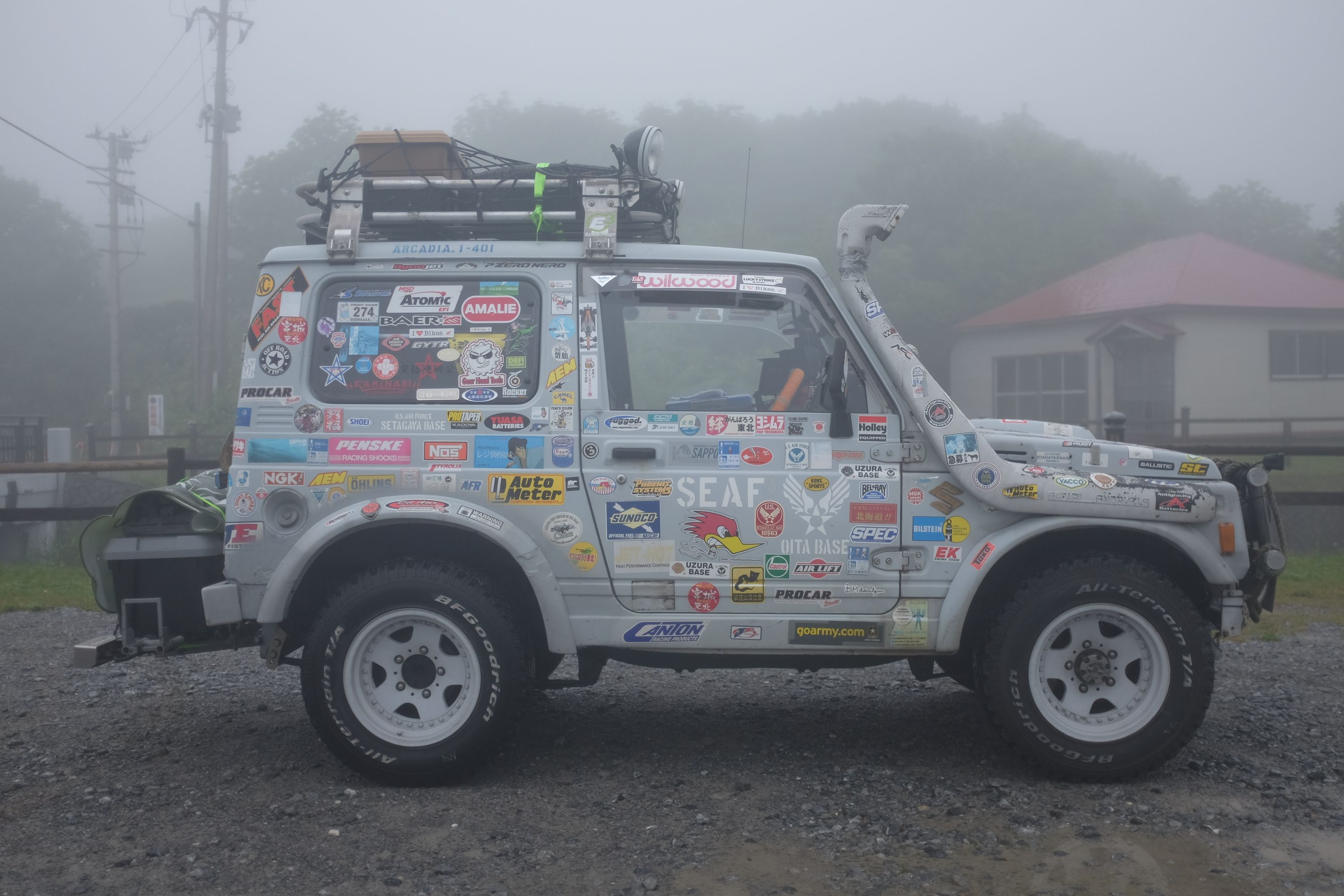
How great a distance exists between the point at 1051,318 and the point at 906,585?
24385mm

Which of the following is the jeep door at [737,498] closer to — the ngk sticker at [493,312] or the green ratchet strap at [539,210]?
the ngk sticker at [493,312]

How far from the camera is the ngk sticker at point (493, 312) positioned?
4375 mm

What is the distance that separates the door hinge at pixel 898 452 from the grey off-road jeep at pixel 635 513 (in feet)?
0.05

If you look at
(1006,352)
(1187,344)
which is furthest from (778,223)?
(1187,344)

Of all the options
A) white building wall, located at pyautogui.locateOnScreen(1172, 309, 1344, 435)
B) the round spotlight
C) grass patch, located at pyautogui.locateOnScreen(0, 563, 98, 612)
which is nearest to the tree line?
white building wall, located at pyautogui.locateOnScreen(1172, 309, 1344, 435)

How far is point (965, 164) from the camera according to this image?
37812mm

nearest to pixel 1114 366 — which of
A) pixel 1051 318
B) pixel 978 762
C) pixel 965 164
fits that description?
pixel 1051 318

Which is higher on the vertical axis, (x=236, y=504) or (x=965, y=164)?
(x=965, y=164)

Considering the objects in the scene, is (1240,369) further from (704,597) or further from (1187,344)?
(704,597)

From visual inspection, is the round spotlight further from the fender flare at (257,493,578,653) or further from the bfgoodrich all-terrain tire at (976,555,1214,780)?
the bfgoodrich all-terrain tire at (976,555,1214,780)

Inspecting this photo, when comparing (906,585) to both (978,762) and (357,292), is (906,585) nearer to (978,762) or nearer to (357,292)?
(978,762)

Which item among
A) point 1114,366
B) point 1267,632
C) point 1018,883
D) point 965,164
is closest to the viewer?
point 1018,883

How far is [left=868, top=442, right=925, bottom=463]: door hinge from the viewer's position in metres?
4.32

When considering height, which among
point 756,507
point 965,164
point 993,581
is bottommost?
point 993,581
